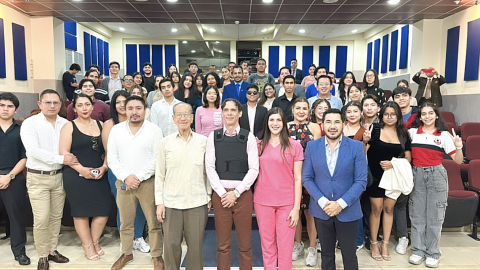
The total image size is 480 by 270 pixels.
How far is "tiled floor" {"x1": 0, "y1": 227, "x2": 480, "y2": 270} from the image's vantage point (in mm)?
3109

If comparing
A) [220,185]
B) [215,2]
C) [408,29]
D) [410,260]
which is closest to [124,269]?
[220,185]

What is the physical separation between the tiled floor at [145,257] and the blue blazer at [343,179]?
942 millimetres

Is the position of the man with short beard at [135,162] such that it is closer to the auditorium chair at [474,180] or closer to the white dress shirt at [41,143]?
the white dress shirt at [41,143]

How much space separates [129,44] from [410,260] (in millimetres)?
12649

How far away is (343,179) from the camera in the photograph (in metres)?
2.44

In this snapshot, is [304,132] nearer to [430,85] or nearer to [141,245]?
[141,245]

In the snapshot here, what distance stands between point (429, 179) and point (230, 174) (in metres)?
1.98

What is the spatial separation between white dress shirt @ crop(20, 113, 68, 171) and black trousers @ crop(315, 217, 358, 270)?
2379 mm

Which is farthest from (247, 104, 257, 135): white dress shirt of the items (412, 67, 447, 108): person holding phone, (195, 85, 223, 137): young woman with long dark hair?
(412, 67, 447, 108): person holding phone

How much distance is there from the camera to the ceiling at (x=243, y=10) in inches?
261

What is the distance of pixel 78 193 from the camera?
3.05 m

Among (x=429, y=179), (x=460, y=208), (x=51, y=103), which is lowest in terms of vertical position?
(x=460, y=208)

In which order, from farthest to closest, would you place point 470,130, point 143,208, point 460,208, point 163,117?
point 470,130, point 163,117, point 460,208, point 143,208

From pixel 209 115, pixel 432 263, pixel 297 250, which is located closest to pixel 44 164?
pixel 209 115
